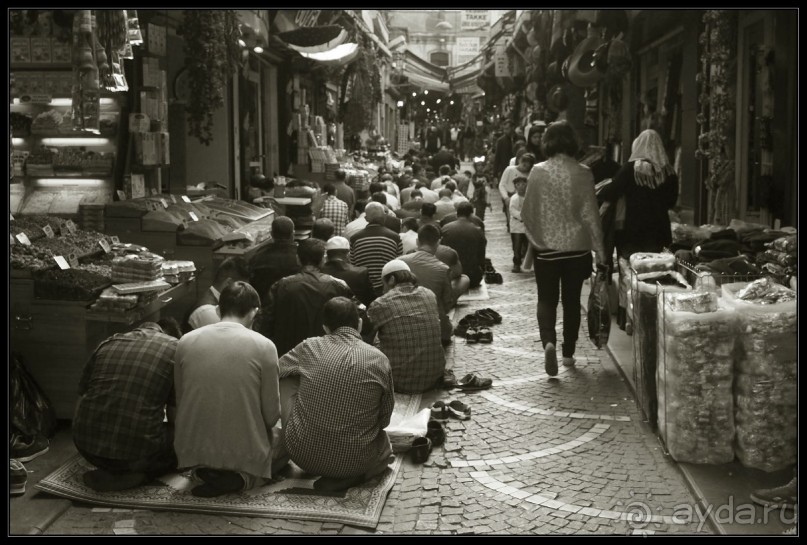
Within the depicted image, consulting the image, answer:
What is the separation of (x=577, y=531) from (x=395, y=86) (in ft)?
127

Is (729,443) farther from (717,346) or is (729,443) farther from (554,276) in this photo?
(554,276)

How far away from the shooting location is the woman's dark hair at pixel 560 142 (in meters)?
7.96

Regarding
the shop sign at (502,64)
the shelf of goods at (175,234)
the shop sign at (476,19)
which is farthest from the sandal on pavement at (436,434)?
the shop sign at (476,19)

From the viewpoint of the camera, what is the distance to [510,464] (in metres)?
6.02

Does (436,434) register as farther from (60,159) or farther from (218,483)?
(60,159)

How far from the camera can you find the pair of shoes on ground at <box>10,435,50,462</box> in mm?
5948

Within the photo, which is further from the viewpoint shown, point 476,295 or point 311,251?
point 476,295

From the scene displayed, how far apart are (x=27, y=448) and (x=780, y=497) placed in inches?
176

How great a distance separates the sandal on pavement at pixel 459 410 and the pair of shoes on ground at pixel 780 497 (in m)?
2.49

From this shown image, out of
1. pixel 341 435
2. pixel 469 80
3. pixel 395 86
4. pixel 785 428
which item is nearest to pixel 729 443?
pixel 785 428

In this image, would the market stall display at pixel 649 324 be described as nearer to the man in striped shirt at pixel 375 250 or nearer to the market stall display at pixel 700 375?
the market stall display at pixel 700 375

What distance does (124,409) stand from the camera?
17.7ft

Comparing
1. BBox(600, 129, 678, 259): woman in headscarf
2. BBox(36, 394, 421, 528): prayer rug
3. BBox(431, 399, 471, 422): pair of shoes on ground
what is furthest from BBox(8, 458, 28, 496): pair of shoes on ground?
BBox(600, 129, 678, 259): woman in headscarf

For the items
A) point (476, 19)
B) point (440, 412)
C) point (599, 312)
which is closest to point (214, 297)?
point (440, 412)
